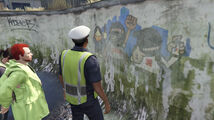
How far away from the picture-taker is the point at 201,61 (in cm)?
185

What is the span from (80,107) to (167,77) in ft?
4.39

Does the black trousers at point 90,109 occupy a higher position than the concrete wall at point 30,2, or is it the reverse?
the concrete wall at point 30,2

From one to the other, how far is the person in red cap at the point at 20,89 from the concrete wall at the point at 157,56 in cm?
171

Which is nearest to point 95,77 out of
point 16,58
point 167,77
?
point 16,58

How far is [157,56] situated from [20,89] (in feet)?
6.32

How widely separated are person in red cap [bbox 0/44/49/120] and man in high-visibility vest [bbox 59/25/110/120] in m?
0.39

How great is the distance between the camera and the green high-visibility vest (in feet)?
5.61

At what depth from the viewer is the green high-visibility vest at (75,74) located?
1710mm

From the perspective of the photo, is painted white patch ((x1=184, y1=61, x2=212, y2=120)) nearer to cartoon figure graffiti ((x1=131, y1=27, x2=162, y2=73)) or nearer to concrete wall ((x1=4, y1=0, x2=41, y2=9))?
cartoon figure graffiti ((x1=131, y1=27, x2=162, y2=73))

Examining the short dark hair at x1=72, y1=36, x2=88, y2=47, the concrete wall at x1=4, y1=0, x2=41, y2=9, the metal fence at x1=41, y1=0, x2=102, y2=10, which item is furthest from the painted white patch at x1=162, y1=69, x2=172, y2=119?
the concrete wall at x1=4, y1=0, x2=41, y2=9

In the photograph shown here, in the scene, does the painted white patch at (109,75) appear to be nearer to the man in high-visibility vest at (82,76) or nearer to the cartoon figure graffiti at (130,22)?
the cartoon figure graffiti at (130,22)

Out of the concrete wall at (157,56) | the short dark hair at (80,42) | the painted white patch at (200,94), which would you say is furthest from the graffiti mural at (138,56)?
the short dark hair at (80,42)

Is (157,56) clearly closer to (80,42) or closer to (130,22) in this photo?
(130,22)

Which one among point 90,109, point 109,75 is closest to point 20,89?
point 90,109
